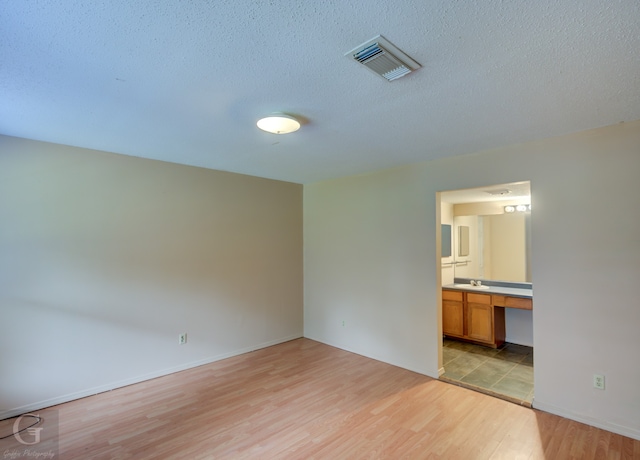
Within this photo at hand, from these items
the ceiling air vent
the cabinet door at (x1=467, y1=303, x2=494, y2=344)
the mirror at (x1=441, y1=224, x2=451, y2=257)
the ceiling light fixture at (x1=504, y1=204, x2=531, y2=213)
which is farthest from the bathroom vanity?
the ceiling air vent

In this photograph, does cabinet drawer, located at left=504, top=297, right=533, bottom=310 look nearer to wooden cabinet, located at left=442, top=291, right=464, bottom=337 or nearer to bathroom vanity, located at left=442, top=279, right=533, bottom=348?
bathroom vanity, located at left=442, top=279, right=533, bottom=348

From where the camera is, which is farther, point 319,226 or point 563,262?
point 319,226

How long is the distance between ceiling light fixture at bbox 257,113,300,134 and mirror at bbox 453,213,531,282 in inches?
161

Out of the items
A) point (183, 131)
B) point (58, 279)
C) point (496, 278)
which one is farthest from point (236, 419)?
point (496, 278)

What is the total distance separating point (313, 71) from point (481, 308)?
418 cm

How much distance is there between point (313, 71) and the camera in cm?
179

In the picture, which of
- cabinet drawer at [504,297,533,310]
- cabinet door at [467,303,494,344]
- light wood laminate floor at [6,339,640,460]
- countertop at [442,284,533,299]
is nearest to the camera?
light wood laminate floor at [6,339,640,460]

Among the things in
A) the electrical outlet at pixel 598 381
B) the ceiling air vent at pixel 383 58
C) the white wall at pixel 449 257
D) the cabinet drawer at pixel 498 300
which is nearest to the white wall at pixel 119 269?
the white wall at pixel 449 257

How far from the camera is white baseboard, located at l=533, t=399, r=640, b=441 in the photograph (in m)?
2.44

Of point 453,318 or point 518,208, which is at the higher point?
point 518,208

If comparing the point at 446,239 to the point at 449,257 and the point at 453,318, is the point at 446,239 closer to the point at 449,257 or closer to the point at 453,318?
the point at 449,257

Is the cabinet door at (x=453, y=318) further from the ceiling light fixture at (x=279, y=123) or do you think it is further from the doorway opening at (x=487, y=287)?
the ceiling light fixture at (x=279, y=123)

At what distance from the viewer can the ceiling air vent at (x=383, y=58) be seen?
154 cm

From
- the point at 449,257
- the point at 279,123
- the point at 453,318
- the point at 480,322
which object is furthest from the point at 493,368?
the point at 279,123
